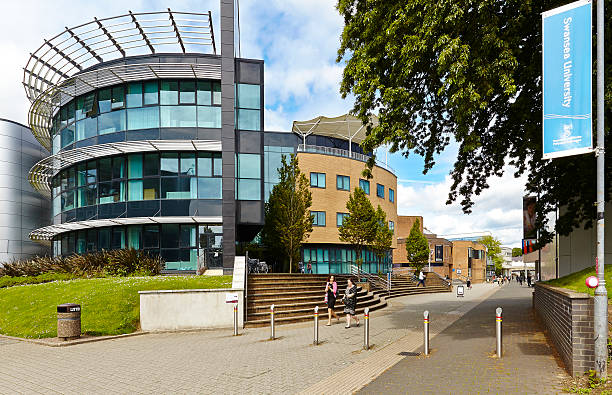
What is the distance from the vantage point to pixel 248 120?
23.7 meters

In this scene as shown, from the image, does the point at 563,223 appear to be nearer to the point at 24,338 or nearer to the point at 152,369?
the point at 152,369

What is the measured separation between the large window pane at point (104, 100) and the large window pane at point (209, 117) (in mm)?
5647

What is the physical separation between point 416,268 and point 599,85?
4466 cm

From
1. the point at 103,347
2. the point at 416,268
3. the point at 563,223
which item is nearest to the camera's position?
the point at 103,347

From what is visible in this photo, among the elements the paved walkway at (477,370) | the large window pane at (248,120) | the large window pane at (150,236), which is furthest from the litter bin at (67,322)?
the large window pane at (248,120)

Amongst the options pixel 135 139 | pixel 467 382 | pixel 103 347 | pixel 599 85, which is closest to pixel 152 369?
pixel 103 347

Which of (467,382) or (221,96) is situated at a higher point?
(221,96)

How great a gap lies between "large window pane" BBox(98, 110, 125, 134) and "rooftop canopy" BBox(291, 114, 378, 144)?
19860 mm

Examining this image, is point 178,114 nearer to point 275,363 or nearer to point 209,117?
point 209,117

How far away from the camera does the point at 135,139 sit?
79.0 feet

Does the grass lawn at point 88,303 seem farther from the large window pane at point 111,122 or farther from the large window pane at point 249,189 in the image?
the large window pane at point 111,122

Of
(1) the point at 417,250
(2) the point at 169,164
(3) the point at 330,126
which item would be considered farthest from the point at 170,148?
(1) the point at 417,250

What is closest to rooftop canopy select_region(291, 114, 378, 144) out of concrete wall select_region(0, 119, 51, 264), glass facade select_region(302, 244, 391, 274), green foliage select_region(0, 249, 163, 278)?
glass facade select_region(302, 244, 391, 274)

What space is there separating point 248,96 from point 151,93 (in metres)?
5.50
